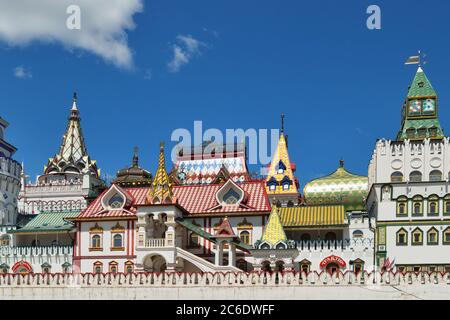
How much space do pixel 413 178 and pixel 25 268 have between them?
33.7 meters

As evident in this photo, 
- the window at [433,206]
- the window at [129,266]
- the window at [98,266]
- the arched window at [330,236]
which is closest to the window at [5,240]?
the window at [98,266]

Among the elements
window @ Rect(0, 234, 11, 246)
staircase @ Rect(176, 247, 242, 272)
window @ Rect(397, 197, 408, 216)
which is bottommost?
staircase @ Rect(176, 247, 242, 272)

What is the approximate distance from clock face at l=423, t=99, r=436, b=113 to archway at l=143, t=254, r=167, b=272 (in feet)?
83.4

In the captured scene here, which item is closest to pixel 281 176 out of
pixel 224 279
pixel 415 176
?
pixel 415 176

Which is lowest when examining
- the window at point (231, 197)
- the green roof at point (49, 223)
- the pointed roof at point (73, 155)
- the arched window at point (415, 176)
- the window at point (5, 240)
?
the window at point (5, 240)

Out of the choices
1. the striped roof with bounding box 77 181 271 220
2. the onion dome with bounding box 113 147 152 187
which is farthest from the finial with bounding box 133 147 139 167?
the striped roof with bounding box 77 181 271 220

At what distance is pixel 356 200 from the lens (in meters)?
71.6

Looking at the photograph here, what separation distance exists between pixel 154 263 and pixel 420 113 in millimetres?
25624

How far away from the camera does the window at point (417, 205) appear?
58.6 m

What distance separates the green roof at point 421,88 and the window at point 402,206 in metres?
9.66

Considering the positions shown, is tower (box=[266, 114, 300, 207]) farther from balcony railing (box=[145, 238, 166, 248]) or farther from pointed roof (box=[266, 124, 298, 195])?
balcony railing (box=[145, 238, 166, 248])

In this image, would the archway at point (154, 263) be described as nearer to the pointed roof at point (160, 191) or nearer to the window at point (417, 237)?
the pointed roof at point (160, 191)

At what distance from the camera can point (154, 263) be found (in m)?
59.3

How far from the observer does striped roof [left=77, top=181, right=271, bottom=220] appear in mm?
61406
